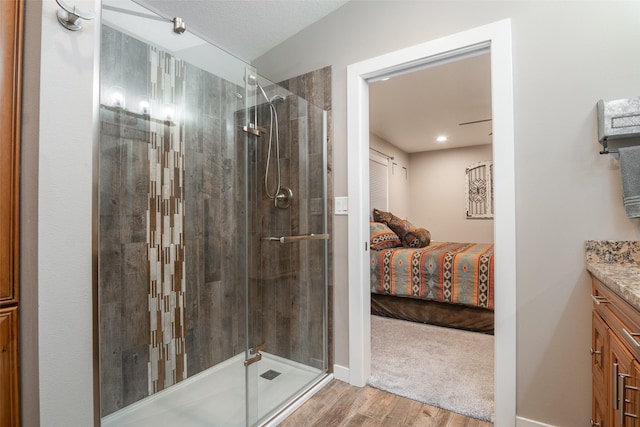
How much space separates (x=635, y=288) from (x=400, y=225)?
3189 millimetres

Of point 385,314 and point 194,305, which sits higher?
point 194,305

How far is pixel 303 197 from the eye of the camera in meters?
2.20

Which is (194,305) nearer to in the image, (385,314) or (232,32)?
(232,32)

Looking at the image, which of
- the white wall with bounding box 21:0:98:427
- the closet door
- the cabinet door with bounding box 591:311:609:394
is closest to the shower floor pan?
the white wall with bounding box 21:0:98:427

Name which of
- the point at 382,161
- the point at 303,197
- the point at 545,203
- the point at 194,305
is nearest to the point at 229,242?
the point at 194,305

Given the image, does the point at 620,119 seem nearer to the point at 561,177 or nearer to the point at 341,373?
the point at 561,177

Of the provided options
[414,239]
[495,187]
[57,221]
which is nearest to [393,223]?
[414,239]

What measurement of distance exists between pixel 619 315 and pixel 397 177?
535 centimetres

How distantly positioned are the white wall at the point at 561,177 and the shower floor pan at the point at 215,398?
4.27 ft

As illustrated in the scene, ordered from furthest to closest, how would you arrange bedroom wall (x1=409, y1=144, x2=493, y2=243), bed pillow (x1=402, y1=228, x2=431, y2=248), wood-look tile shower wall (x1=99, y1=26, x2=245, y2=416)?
bedroom wall (x1=409, y1=144, x2=493, y2=243)
bed pillow (x1=402, y1=228, x2=431, y2=248)
wood-look tile shower wall (x1=99, y1=26, x2=245, y2=416)

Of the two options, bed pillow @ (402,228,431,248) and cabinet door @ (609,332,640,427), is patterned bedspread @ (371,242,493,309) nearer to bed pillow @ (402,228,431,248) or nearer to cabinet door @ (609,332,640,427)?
bed pillow @ (402,228,431,248)

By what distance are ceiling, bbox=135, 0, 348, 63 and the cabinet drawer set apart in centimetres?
220

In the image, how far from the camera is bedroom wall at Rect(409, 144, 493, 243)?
20.2ft

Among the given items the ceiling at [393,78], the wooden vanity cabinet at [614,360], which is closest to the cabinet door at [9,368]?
the ceiling at [393,78]
